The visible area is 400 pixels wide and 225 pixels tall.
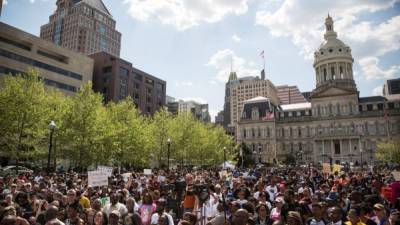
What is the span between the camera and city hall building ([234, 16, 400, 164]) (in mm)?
91312

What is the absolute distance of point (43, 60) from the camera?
65.1m

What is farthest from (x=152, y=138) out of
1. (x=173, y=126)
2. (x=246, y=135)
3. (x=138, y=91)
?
(x=246, y=135)

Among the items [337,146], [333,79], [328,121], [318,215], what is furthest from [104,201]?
[333,79]

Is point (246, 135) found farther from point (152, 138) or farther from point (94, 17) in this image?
point (94, 17)

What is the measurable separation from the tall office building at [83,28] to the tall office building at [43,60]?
76860mm

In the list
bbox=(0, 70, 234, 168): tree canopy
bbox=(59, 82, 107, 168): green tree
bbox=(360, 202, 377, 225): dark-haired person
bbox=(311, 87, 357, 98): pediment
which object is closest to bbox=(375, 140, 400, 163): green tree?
bbox=(311, 87, 357, 98): pediment

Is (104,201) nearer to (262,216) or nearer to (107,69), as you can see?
(262,216)

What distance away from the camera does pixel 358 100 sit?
9544 centimetres

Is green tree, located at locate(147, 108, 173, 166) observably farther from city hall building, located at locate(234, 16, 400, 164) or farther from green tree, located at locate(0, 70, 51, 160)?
city hall building, located at locate(234, 16, 400, 164)

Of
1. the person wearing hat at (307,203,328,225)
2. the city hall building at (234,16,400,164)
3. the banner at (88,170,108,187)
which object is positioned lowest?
the person wearing hat at (307,203,328,225)

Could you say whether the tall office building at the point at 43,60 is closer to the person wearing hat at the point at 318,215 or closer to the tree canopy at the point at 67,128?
the tree canopy at the point at 67,128

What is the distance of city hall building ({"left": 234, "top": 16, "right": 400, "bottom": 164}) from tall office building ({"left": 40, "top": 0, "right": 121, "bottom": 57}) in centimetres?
8210

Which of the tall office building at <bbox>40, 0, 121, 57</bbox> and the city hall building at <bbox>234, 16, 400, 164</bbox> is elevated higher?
the tall office building at <bbox>40, 0, 121, 57</bbox>

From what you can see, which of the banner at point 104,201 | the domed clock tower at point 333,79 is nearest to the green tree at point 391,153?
the domed clock tower at point 333,79
